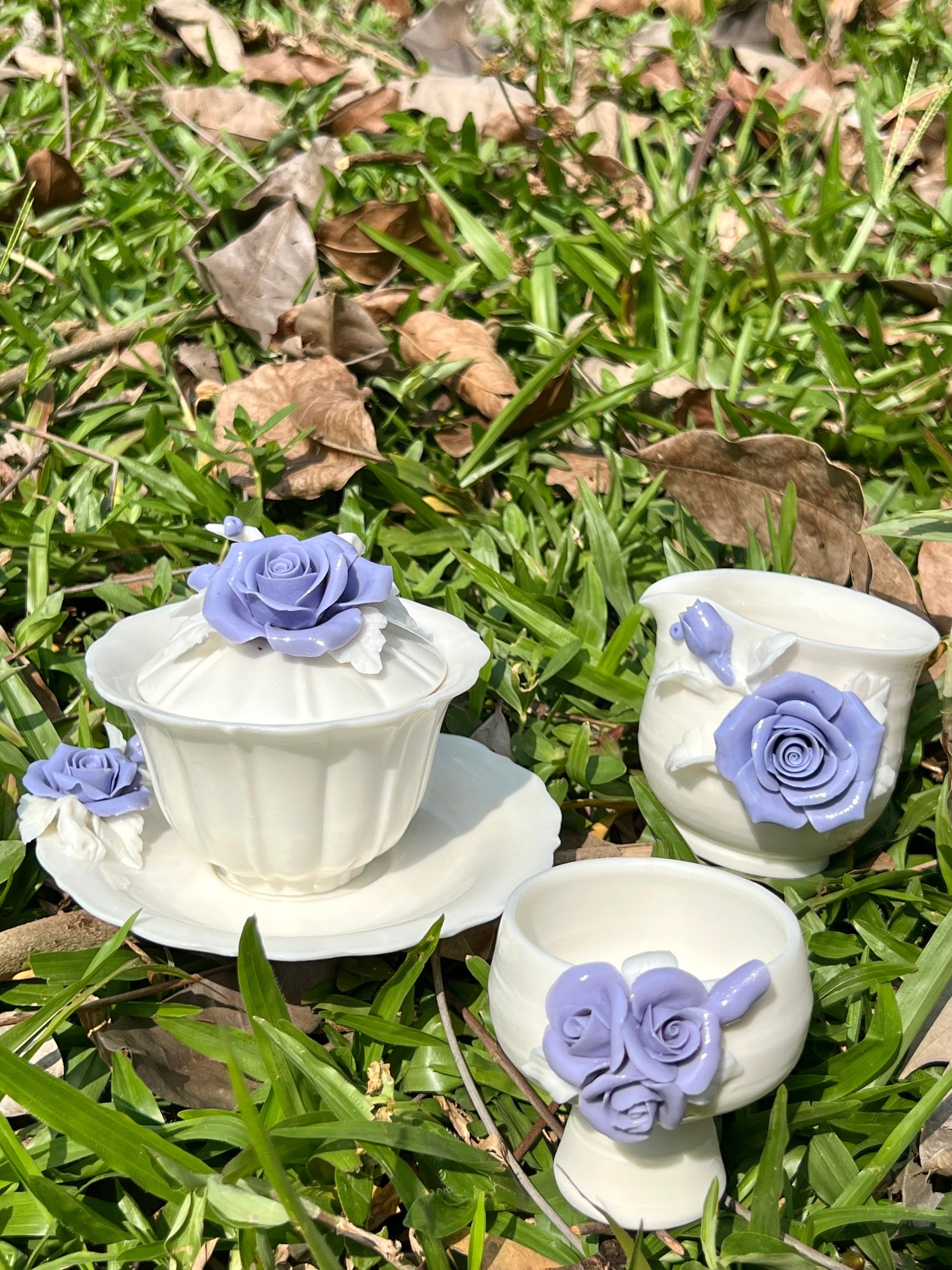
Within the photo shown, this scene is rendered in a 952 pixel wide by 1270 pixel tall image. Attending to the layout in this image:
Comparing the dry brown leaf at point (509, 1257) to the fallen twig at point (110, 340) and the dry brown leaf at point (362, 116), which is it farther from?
the dry brown leaf at point (362, 116)

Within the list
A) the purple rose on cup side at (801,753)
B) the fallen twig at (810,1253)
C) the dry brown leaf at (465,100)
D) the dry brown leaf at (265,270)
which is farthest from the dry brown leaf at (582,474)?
the fallen twig at (810,1253)

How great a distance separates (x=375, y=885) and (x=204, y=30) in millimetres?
3232

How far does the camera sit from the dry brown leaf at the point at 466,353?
2.41m

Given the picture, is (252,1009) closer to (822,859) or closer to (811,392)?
(822,859)

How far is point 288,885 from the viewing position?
150cm

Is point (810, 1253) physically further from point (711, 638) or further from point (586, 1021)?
point (711, 638)

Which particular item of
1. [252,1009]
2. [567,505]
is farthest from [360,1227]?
[567,505]

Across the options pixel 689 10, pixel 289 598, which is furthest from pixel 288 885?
pixel 689 10

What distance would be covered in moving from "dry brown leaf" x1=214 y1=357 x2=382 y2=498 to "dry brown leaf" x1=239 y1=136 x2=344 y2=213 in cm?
63

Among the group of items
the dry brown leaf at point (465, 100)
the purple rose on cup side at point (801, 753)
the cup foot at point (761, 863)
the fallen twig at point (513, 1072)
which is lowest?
the cup foot at point (761, 863)

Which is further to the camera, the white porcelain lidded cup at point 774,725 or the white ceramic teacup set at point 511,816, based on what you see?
the white porcelain lidded cup at point 774,725

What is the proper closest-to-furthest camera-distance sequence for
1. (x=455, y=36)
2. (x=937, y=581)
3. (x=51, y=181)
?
(x=937, y=581) < (x=51, y=181) < (x=455, y=36)

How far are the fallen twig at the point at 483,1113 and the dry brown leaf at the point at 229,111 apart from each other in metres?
2.59

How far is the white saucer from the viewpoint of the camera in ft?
4.58
